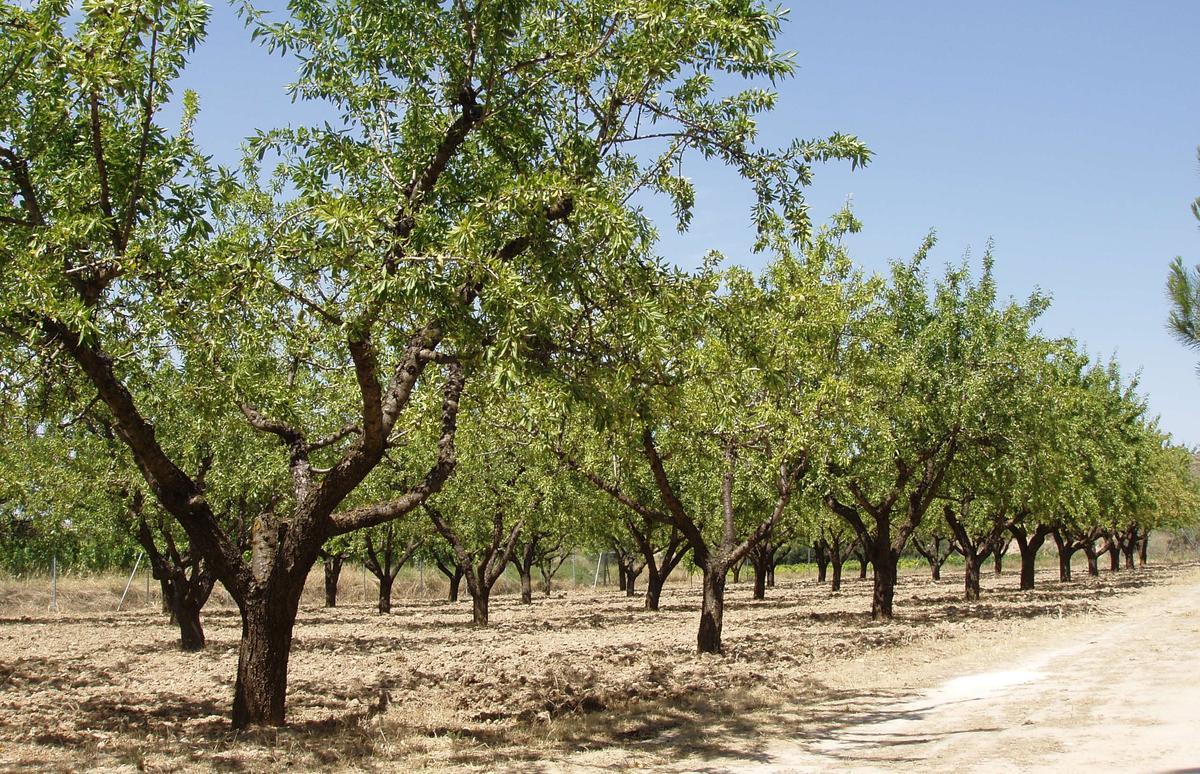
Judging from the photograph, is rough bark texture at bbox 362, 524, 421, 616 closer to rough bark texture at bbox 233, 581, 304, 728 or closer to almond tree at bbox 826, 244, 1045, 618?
almond tree at bbox 826, 244, 1045, 618

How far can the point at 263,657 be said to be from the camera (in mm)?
9359

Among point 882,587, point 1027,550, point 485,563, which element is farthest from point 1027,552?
point 485,563

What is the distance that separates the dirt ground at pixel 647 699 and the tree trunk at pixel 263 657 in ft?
1.00

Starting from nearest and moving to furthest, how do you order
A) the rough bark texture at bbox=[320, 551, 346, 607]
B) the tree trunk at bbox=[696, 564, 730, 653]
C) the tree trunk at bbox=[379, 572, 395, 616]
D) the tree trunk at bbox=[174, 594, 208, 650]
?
the tree trunk at bbox=[696, 564, 730, 653] < the tree trunk at bbox=[174, 594, 208, 650] < the tree trunk at bbox=[379, 572, 395, 616] < the rough bark texture at bbox=[320, 551, 346, 607]

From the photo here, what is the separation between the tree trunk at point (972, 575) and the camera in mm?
32906

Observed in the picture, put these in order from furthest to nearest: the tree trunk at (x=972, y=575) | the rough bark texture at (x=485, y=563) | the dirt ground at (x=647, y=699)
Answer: the tree trunk at (x=972, y=575) < the rough bark texture at (x=485, y=563) < the dirt ground at (x=647, y=699)

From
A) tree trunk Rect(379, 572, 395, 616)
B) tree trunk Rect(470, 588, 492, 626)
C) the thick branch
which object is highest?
the thick branch

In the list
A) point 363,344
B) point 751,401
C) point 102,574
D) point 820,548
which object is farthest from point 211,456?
point 820,548

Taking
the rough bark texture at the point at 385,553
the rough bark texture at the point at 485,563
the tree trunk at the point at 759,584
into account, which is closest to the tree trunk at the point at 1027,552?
the tree trunk at the point at 759,584

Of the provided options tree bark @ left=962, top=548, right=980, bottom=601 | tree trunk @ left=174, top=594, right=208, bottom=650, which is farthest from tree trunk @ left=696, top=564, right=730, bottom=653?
tree bark @ left=962, top=548, right=980, bottom=601

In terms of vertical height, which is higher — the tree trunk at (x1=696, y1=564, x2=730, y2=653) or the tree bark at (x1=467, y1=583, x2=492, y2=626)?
the tree trunk at (x1=696, y1=564, x2=730, y2=653)

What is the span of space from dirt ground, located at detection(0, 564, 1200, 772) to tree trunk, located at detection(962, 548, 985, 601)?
30.1ft

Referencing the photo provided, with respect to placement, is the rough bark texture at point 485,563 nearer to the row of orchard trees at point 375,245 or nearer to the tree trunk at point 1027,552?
the row of orchard trees at point 375,245

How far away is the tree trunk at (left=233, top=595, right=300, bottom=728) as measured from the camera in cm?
935
